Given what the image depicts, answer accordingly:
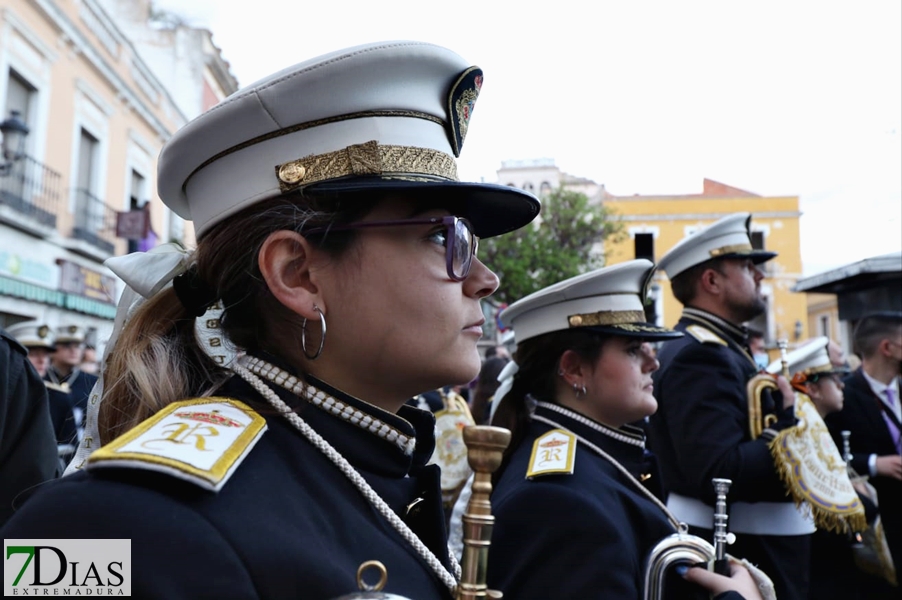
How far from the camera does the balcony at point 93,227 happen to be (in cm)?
1553

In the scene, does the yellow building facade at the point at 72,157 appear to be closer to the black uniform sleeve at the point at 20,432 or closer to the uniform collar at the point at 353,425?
the black uniform sleeve at the point at 20,432

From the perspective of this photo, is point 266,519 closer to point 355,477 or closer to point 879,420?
point 355,477

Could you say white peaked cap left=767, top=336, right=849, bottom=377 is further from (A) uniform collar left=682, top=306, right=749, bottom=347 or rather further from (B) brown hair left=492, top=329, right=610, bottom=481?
(B) brown hair left=492, top=329, right=610, bottom=481

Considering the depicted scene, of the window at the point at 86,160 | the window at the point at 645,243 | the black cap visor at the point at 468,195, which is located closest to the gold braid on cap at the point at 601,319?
the black cap visor at the point at 468,195

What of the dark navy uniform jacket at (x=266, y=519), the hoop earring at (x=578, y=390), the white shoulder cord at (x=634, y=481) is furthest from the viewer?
the hoop earring at (x=578, y=390)

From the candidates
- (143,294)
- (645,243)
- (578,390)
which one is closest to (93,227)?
(578,390)

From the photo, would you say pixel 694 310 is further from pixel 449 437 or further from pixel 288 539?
pixel 288 539

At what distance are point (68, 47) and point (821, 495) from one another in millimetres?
15639

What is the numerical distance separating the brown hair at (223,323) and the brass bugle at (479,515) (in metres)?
0.48

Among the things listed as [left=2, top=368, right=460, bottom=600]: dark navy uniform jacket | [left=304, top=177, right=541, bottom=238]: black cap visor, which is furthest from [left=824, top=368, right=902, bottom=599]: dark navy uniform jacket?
[left=2, top=368, right=460, bottom=600]: dark navy uniform jacket

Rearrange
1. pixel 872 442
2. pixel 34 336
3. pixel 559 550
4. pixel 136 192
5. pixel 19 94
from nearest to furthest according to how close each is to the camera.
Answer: pixel 559 550 < pixel 872 442 < pixel 34 336 < pixel 19 94 < pixel 136 192

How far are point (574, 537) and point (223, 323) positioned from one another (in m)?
1.26

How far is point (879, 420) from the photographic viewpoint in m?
5.81

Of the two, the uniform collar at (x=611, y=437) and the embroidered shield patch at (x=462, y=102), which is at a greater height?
the embroidered shield patch at (x=462, y=102)
